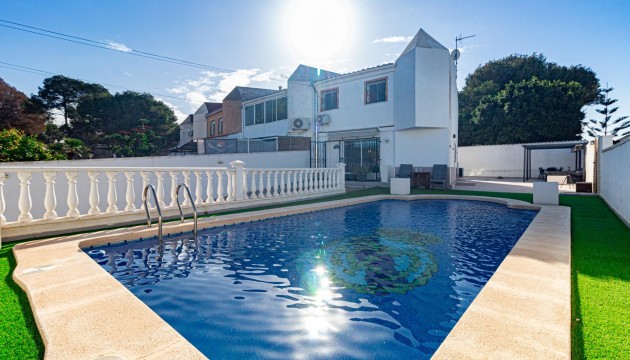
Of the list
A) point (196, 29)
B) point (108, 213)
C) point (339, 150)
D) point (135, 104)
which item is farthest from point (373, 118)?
point (135, 104)

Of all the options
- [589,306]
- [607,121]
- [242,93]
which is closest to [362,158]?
[242,93]

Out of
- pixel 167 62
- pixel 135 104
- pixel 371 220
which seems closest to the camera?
pixel 371 220

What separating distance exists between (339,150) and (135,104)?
42.5 meters

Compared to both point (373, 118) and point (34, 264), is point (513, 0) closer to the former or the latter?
point (373, 118)

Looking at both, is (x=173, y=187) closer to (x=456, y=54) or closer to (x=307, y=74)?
(x=307, y=74)

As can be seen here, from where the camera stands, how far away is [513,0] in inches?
528

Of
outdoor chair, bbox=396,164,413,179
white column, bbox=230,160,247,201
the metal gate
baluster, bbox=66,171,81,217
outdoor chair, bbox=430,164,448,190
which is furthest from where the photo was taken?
the metal gate

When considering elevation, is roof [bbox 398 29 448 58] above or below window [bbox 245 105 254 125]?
above

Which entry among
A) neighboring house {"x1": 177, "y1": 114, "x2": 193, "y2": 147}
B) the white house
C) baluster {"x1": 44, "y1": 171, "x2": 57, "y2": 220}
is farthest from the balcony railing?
neighboring house {"x1": 177, "y1": 114, "x2": 193, "y2": 147}

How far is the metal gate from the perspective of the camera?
65.0 ft

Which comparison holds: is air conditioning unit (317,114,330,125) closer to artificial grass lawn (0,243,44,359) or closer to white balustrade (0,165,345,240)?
white balustrade (0,165,345,240)

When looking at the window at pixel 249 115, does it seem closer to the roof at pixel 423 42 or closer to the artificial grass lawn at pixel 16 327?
the roof at pixel 423 42

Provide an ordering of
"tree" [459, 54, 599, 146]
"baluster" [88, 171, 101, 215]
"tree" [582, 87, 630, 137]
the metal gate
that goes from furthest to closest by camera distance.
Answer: "tree" [582, 87, 630, 137]
"tree" [459, 54, 599, 146]
the metal gate
"baluster" [88, 171, 101, 215]

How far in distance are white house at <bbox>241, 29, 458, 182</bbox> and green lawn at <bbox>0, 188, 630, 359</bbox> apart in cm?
1271
